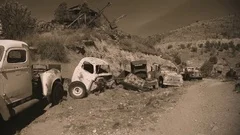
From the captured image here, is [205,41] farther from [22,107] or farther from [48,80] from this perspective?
[22,107]

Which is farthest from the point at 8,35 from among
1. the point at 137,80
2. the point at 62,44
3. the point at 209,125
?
the point at 209,125

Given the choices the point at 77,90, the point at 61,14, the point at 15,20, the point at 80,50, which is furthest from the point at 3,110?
the point at 61,14

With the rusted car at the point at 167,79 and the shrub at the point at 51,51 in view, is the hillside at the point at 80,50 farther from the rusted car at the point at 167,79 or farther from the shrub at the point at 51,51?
the rusted car at the point at 167,79

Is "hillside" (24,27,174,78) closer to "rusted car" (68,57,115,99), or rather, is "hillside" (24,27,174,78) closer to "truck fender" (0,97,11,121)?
"rusted car" (68,57,115,99)

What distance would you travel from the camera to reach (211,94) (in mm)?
12438

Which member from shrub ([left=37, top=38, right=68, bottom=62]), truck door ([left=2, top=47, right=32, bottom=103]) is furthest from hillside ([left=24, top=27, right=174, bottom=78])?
truck door ([left=2, top=47, right=32, bottom=103])

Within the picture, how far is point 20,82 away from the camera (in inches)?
357

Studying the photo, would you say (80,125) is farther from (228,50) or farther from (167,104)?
(228,50)

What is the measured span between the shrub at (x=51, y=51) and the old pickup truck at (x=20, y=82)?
712cm

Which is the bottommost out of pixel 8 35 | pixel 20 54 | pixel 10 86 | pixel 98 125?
pixel 98 125

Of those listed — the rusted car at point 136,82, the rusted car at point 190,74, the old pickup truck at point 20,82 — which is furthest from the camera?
the rusted car at point 190,74

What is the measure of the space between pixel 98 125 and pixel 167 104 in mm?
3328

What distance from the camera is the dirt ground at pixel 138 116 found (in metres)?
Answer: 8.14

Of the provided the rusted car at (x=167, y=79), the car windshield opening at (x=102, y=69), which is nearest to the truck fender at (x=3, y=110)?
the car windshield opening at (x=102, y=69)
